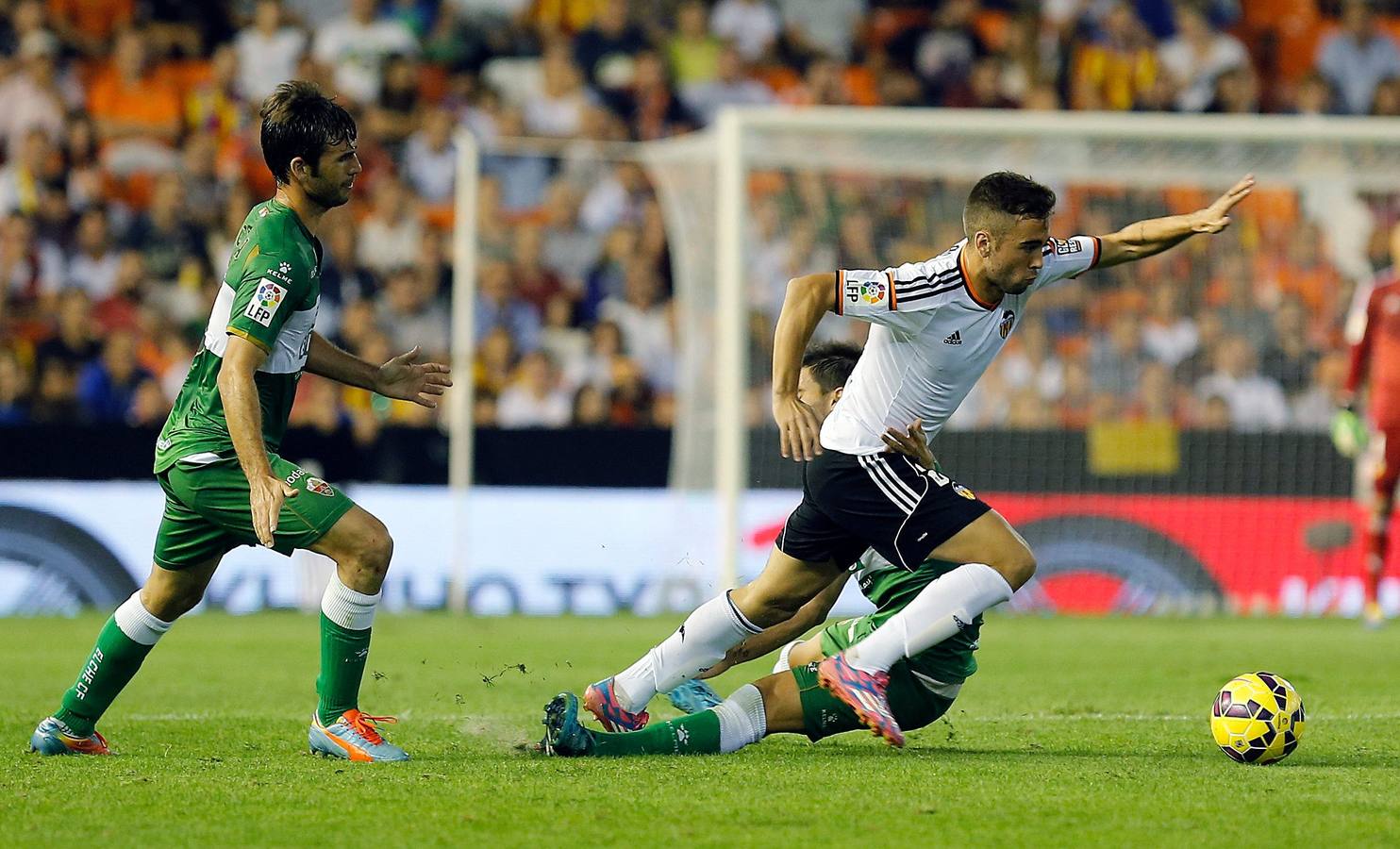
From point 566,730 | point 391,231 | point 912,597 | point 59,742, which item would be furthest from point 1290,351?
point 59,742

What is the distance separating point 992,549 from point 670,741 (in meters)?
1.18

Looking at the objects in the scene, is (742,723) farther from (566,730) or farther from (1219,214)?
(1219,214)

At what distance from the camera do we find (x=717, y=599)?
Result: 236 inches

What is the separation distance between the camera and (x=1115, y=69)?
19.0 metres

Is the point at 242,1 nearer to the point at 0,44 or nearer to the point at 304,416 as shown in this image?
the point at 0,44

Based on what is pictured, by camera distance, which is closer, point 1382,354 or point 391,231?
point 1382,354

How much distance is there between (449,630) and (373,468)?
7.25ft

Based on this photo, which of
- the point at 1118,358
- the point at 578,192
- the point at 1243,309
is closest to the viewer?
the point at 1118,358

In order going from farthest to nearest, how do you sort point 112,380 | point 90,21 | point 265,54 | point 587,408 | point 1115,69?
1. point 1115,69
2. point 90,21
3. point 265,54
4. point 587,408
5. point 112,380

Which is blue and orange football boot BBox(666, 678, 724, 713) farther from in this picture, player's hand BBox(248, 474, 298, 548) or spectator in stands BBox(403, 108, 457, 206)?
spectator in stands BBox(403, 108, 457, 206)

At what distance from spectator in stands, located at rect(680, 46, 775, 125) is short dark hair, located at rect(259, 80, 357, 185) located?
12641 mm

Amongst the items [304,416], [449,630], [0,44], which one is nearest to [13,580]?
[304,416]

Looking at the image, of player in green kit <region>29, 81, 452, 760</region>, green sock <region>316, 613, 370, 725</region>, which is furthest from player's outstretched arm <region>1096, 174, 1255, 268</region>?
green sock <region>316, 613, 370, 725</region>

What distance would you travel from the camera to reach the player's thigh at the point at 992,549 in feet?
18.7
